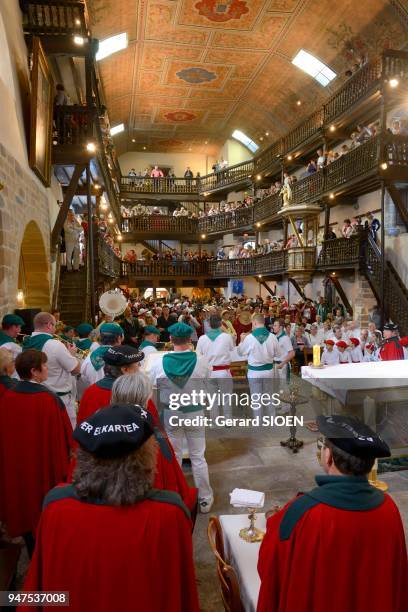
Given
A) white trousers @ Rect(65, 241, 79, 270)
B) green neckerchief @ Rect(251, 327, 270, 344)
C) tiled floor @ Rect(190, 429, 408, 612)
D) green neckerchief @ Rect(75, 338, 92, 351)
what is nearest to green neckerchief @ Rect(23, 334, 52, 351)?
green neckerchief @ Rect(75, 338, 92, 351)

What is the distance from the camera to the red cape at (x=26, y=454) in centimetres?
355

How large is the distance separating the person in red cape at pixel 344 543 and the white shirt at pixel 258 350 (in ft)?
17.3

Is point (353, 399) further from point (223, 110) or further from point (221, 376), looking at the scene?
point (223, 110)

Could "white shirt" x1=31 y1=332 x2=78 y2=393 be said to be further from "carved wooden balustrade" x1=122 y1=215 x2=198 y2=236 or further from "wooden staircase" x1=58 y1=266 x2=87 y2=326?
"carved wooden balustrade" x1=122 y1=215 x2=198 y2=236

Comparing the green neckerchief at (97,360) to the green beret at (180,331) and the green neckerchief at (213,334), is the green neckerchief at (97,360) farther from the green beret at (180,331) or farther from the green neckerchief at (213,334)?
the green neckerchief at (213,334)

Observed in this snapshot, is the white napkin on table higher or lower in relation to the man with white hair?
lower

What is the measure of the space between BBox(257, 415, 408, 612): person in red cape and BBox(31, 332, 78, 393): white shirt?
368 centimetres

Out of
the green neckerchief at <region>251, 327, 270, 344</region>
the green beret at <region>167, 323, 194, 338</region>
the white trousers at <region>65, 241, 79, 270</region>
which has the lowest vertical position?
the green neckerchief at <region>251, 327, 270, 344</region>

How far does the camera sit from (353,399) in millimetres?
6070

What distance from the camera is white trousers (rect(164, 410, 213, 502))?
4.50 m

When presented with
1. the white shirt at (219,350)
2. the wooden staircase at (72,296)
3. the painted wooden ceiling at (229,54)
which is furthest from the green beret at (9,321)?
the painted wooden ceiling at (229,54)

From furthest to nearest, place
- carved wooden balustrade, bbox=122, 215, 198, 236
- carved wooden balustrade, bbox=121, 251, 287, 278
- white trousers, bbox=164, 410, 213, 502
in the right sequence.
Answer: carved wooden balustrade, bbox=122, 215, 198, 236, carved wooden balustrade, bbox=121, 251, 287, 278, white trousers, bbox=164, 410, 213, 502

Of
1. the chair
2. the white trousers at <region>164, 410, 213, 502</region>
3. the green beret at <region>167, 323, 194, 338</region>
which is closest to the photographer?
the chair

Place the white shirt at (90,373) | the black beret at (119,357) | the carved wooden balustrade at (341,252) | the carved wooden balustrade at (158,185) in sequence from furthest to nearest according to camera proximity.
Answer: the carved wooden balustrade at (158,185) → the carved wooden balustrade at (341,252) → the white shirt at (90,373) → the black beret at (119,357)
